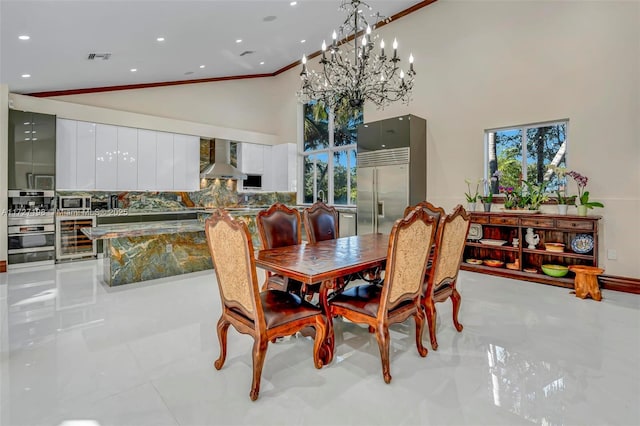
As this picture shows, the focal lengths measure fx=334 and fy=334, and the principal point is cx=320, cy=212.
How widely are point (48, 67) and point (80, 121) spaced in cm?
129

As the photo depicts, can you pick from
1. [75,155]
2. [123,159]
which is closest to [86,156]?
[75,155]

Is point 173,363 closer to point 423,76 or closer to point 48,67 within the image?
point 48,67

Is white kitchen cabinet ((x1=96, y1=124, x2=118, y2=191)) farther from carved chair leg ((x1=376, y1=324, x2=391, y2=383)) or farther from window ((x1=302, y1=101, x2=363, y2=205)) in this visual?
carved chair leg ((x1=376, y1=324, x2=391, y2=383))

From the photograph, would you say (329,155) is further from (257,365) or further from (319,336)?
(257,365)

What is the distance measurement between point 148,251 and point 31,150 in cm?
277

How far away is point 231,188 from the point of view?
810 centimetres

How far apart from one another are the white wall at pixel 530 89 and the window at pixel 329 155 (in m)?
0.85

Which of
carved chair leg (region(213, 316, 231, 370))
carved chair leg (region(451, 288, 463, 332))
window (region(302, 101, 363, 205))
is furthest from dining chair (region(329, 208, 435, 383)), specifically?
window (region(302, 101, 363, 205))

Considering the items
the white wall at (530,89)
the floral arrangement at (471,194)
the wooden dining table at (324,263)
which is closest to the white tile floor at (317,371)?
the wooden dining table at (324,263)

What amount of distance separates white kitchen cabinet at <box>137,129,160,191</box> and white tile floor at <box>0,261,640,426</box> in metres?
3.40

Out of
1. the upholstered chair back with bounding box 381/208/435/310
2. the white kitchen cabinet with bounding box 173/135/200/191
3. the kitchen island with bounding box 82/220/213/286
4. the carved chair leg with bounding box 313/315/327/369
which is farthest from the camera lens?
the white kitchen cabinet with bounding box 173/135/200/191

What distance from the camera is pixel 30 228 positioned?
523cm

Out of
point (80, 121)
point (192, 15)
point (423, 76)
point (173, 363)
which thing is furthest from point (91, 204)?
point (423, 76)

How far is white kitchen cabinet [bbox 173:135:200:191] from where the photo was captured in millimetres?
7012
